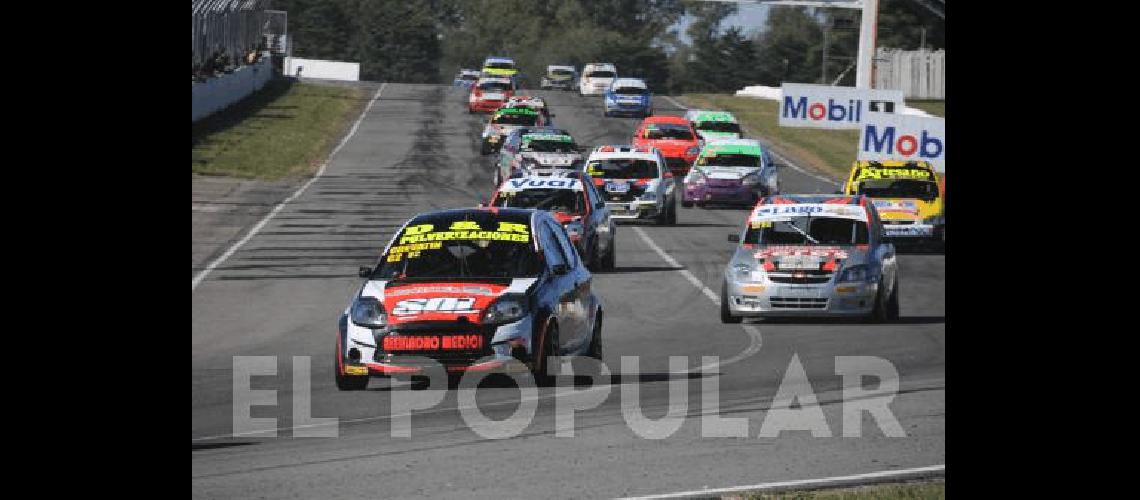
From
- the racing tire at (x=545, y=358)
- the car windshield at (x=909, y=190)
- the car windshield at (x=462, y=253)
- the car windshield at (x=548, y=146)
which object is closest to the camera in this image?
the racing tire at (x=545, y=358)

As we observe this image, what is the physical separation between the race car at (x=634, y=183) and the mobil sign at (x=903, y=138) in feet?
18.7

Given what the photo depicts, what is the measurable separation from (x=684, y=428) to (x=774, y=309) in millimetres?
7535

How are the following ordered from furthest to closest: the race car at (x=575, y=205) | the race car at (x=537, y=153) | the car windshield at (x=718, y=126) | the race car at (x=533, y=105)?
the race car at (x=533, y=105) < the car windshield at (x=718, y=126) < the race car at (x=537, y=153) < the race car at (x=575, y=205)

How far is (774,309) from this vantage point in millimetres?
21891

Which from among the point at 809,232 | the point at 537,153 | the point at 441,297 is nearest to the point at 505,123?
the point at 537,153

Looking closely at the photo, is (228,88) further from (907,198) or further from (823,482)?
(823,482)

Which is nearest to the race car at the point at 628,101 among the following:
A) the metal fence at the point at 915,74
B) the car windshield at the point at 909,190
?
the metal fence at the point at 915,74

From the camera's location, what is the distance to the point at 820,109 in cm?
5175

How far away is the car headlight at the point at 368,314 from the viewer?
16297mm

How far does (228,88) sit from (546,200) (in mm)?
40765

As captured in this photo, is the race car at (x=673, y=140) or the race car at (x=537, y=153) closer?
the race car at (x=537, y=153)

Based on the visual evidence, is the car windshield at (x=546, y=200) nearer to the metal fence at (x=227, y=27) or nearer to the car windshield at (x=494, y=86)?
the metal fence at (x=227, y=27)
